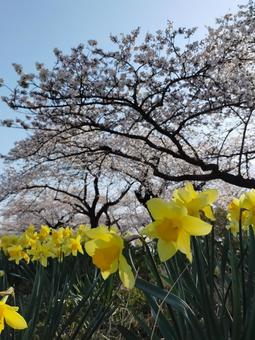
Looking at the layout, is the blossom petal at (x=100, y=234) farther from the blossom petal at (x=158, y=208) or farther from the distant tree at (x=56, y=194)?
the distant tree at (x=56, y=194)

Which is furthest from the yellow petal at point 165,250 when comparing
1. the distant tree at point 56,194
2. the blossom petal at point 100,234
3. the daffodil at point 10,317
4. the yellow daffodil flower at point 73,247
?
the distant tree at point 56,194

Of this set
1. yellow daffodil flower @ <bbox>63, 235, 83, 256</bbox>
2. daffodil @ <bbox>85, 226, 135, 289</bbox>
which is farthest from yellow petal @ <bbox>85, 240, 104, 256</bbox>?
yellow daffodil flower @ <bbox>63, 235, 83, 256</bbox>

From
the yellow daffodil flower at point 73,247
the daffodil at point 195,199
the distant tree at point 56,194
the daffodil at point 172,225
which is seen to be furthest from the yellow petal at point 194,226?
the distant tree at point 56,194

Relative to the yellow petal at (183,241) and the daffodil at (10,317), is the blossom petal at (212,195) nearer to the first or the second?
the yellow petal at (183,241)

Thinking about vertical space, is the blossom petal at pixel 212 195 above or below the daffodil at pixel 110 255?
above

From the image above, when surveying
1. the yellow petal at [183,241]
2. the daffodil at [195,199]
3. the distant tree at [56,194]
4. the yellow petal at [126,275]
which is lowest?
the yellow petal at [126,275]

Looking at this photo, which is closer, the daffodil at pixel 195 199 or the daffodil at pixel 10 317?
the daffodil at pixel 10 317

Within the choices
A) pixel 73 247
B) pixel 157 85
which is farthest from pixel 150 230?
pixel 157 85

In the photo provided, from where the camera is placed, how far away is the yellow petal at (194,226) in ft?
3.06

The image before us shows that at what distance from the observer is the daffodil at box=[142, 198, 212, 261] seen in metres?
0.94

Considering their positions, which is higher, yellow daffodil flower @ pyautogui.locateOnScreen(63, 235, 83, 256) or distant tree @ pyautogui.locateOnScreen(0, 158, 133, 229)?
distant tree @ pyautogui.locateOnScreen(0, 158, 133, 229)

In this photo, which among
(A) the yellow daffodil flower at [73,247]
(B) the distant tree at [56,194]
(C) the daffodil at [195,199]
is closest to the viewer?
(C) the daffodil at [195,199]

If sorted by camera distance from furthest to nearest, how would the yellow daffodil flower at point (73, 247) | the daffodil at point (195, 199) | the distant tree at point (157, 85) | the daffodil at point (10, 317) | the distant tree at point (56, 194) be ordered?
the distant tree at point (56, 194) → the distant tree at point (157, 85) → the yellow daffodil flower at point (73, 247) → the daffodil at point (195, 199) → the daffodil at point (10, 317)

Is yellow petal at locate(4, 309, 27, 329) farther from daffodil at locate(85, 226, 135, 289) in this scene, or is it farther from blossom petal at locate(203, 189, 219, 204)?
blossom petal at locate(203, 189, 219, 204)
